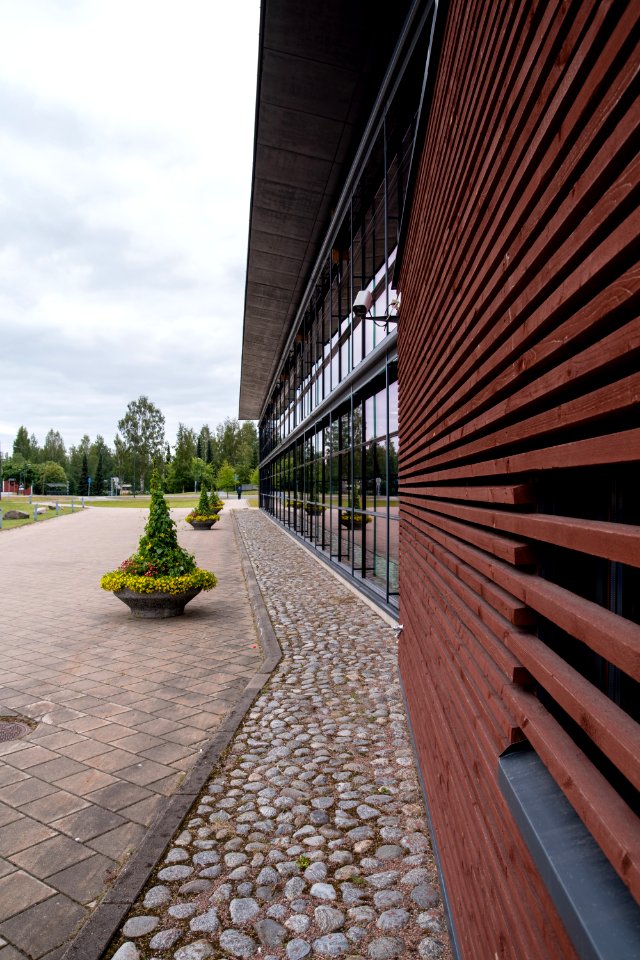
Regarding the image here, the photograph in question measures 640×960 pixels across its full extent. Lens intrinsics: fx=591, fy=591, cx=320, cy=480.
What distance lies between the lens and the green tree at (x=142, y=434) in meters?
89.4

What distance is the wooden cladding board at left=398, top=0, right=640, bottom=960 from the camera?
0.93 meters

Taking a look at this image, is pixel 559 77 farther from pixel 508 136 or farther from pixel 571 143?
pixel 508 136

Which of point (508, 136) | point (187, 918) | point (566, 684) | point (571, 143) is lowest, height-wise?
point (187, 918)

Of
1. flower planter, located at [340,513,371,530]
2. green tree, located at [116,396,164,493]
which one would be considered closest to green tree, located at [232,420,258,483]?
green tree, located at [116,396,164,493]

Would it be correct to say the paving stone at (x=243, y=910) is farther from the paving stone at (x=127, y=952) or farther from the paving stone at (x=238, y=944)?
the paving stone at (x=127, y=952)

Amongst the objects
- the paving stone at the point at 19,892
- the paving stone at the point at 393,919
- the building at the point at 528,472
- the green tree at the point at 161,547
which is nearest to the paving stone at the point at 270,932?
the paving stone at the point at 393,919

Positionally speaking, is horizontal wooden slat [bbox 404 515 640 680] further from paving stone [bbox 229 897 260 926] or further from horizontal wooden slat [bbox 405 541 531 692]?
paving stone [bbox 229 897 260 926]

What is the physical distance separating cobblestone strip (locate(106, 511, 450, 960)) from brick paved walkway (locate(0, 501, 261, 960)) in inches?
13.3

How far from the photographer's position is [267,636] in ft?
23.2

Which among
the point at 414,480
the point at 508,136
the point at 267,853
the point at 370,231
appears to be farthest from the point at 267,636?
the point at 370,231

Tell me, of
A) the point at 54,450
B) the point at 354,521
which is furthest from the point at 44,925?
the point at 54,450

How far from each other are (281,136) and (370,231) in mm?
2157

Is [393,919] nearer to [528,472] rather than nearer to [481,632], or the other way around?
[481,632]

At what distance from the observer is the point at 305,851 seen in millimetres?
2939
